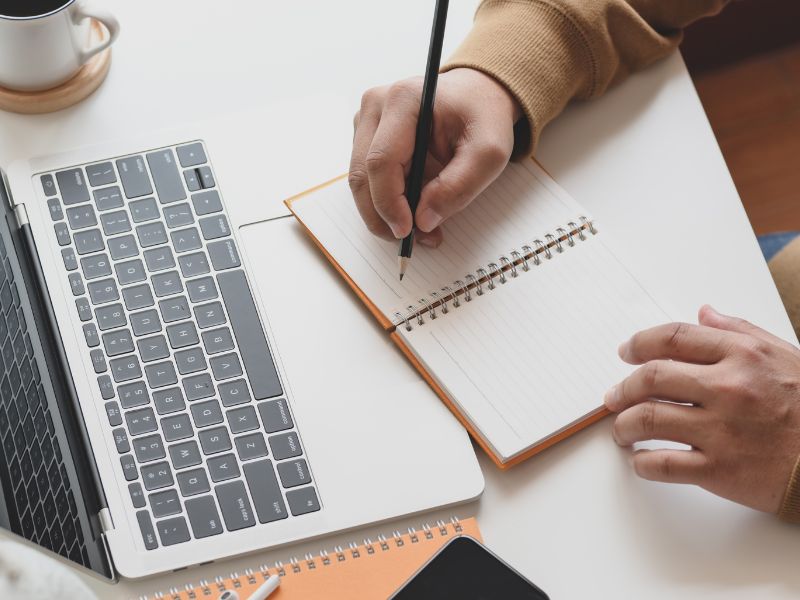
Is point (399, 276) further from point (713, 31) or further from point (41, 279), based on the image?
point (713, 31)

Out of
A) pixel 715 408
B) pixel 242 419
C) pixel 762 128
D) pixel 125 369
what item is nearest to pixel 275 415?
pixel 242 419

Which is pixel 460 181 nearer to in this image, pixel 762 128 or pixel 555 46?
pixel 555 46

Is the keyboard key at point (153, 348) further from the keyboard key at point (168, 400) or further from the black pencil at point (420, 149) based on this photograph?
the black pencil at point (420, 149)

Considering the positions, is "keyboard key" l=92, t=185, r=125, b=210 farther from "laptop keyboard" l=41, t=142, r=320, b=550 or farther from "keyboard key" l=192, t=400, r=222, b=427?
"keyboard key" l=192, t=400, r=222, b=427

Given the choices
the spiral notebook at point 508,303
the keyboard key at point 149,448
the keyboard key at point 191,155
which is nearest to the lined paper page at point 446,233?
the spiral notebook at point 508,303

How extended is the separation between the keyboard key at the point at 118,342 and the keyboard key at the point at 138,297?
24 mm

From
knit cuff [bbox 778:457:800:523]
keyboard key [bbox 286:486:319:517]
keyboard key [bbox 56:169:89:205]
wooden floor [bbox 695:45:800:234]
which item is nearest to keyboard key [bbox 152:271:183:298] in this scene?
keyboard key [bbox 56:169:89:205]

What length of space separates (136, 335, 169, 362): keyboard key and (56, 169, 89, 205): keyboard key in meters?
0.15

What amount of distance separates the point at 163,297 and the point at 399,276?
0.20 m

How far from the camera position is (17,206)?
0.87 metres

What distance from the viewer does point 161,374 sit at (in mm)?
807

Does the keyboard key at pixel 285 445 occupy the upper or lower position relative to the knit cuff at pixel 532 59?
lower

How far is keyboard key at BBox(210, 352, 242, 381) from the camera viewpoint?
2.65 feet

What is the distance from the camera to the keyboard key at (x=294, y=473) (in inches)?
30.2
